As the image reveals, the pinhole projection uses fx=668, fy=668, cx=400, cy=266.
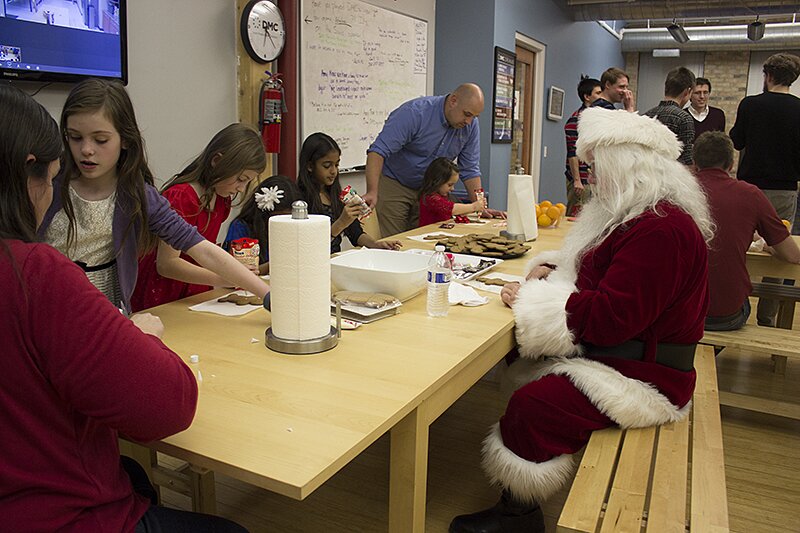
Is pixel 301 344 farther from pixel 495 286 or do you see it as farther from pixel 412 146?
pixel 412 146

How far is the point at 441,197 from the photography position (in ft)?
12.9

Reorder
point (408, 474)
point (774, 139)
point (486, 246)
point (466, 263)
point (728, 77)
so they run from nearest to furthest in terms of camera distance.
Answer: point (408, 474)
point (466, 263)
point (486, 246)
point (774, 139)
point (728, 77)

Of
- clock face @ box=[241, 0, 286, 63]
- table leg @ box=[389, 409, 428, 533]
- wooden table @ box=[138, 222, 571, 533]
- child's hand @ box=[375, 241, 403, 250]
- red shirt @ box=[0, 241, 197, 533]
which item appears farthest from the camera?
clock face @ box=[241, 0, 286, 63]

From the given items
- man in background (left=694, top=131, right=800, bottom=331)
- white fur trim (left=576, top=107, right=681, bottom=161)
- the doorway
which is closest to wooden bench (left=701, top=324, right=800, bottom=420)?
man in background (left=694, top=131, right=800, bottom=331)

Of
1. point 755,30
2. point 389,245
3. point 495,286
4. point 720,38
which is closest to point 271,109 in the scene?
point 389,245

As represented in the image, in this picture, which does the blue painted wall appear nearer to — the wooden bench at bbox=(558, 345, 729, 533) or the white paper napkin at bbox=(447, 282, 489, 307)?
the white paper napkin at bbox=(447, 282, 489, 307)

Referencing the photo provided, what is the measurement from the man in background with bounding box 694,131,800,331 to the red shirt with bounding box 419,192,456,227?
54.0 inches

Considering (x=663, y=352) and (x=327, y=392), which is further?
(x=663, y=352)

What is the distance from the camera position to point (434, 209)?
3.91 metres

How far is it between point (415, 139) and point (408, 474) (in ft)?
9.58

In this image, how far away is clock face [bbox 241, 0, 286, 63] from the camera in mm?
3695

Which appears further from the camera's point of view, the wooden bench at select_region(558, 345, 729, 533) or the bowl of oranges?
the bowl of oranges

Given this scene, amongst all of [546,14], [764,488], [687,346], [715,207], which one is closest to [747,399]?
[764,488]

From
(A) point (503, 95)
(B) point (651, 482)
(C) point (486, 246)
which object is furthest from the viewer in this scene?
(A) point (503, 95)
